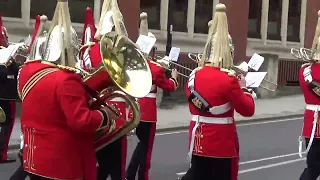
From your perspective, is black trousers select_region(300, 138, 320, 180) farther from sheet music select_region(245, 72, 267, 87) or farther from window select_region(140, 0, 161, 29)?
window select_region(140, 0, 161, 29)

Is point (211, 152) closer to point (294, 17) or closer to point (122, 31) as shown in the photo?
point (122, 31)

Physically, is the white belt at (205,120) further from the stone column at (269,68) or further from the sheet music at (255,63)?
the stone column at (269,68)

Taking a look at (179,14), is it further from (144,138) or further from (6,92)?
(144,138)

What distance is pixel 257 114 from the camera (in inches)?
667

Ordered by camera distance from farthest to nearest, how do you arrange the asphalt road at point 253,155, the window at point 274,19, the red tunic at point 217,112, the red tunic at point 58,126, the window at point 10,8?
the window at point 274,19 → the window at point 10,8 → the asphalt road at point 253,155 → the red tunic at point 217,112 → the red tunic at point 58,126

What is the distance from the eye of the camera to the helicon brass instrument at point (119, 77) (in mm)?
3850

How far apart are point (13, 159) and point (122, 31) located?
12.7 ft

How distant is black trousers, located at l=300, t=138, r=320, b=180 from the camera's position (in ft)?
20.7

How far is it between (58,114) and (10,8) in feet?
38.0

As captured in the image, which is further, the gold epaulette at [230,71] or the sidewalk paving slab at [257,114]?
the sidewalk paving slab at [257,114]

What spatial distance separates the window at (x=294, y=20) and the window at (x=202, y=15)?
546cm

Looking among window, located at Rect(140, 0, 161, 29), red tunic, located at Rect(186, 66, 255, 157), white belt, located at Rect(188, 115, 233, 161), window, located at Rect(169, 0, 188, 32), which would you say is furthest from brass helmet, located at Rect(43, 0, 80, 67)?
window, located at Rect(169, 0, 188, 32)

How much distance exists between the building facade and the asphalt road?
5.14 m

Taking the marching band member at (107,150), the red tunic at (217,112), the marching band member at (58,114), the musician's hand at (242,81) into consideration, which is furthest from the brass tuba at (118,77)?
the marching band member at (107,150)
